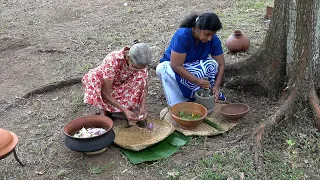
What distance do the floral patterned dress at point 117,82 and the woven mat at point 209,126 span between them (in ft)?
1.03

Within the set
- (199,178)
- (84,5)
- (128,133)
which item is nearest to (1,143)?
(128,133)

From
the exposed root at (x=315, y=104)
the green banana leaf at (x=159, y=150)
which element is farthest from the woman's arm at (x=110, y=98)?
the exposed root at (x=315, y=104)

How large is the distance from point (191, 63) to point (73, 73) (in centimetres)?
171

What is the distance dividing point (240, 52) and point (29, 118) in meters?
2.76

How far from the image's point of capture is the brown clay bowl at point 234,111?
3.60m

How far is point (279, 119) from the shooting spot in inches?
131

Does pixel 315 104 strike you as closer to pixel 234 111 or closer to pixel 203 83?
pixel 234 111

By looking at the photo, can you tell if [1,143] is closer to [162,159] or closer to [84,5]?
[162,159]

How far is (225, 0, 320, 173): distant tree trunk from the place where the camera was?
3326 millimetres

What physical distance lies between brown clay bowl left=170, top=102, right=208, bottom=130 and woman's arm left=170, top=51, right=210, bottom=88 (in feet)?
0.67

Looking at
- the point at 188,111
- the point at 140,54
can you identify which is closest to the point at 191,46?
the point at 188,111

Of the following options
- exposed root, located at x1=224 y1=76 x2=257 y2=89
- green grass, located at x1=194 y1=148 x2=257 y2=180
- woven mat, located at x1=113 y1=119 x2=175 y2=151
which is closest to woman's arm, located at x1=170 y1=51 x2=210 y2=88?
woven mat, located at x1=113 y1=119 x2=175 y2=151

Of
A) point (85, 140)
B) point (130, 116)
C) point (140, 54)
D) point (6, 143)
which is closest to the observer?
point (6, 143)

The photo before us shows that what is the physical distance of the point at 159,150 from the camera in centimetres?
336
